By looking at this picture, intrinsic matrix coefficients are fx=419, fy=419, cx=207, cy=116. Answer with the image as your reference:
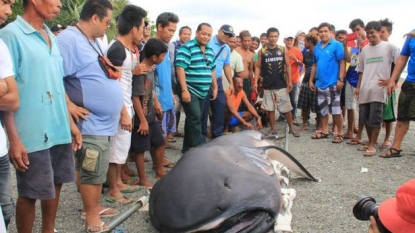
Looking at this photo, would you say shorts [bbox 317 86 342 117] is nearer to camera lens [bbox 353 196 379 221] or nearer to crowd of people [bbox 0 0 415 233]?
crowd of people [bbox 0 0 415 233]

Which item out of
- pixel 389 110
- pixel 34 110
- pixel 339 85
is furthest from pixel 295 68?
pixel 34 110

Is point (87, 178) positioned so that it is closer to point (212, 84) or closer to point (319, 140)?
point (212, 84)

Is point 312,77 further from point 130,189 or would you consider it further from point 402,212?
point 402,212

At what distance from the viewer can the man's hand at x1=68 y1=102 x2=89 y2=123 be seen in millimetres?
3133

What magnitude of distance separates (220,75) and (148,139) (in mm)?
2710

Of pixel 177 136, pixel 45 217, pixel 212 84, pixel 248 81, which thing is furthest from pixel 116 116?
pixel 248 81

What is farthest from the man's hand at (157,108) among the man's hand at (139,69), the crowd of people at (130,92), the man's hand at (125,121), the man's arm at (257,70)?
the man's arm at (257,70)

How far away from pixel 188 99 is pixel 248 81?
2977mm

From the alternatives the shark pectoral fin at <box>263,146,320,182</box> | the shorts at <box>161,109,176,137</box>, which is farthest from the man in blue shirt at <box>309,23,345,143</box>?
the shorts at <box>161,109,176,137</box>

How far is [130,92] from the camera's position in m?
4.04

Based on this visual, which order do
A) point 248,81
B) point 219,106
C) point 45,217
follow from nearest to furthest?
point 45,217, point 219,106, point 248,81

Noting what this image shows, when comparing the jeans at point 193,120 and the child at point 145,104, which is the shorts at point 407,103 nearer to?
the jeans at point 193,120

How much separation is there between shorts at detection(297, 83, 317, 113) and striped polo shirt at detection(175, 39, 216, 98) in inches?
110

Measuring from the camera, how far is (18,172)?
8.62 ft
